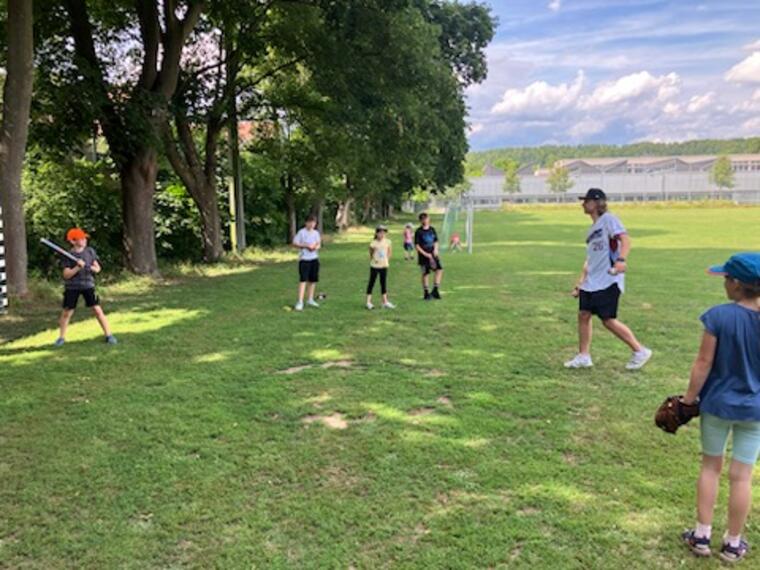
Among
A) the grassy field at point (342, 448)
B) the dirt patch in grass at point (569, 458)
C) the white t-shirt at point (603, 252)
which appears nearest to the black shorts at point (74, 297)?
the grassy field at point (342, 448)

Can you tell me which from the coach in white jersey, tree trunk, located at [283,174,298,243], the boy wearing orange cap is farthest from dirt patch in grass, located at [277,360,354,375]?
tree trunk, located at [283,174,298,243]

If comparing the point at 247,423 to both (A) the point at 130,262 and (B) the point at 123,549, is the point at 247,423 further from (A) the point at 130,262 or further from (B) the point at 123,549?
(A) the point at 130,262

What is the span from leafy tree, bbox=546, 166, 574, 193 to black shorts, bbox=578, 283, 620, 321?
436ft

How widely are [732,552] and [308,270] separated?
26.9 feet

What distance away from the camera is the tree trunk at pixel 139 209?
1429cm

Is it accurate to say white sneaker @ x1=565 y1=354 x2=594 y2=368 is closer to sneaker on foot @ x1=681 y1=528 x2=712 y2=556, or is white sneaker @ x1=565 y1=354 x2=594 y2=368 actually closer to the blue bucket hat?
sneaker on foot @ x1=681 y1=528 x2=712 y2=556

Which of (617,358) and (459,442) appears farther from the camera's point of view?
(617,358)

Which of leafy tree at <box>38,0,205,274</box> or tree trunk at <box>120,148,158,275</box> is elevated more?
leafy tree at <box>38,0,205,274</box>

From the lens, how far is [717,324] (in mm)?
A: 3068

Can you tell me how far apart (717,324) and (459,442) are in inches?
84.6

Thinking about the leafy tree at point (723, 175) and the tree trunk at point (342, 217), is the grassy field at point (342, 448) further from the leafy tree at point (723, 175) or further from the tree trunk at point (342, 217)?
the leafy tree at point (723, 175)

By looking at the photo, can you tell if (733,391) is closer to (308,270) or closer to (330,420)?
(330,420)

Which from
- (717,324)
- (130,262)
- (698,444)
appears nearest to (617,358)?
(698,444)

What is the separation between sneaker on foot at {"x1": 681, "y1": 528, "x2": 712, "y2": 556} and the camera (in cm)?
323
